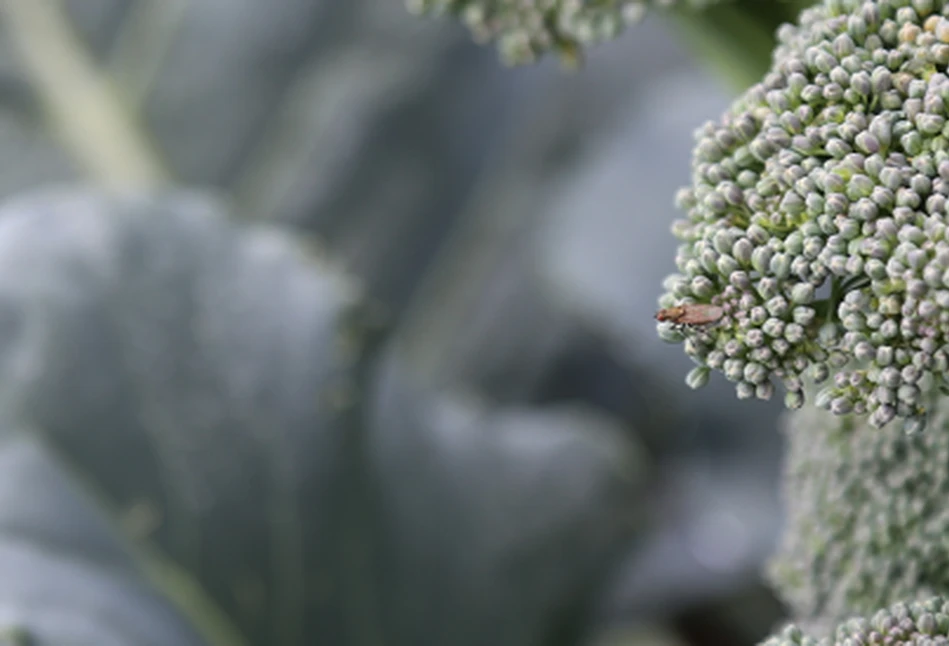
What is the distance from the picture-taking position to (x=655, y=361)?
1227mm

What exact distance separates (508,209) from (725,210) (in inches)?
42.9

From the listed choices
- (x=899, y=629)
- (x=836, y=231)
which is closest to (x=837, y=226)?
(x=836, y=231)

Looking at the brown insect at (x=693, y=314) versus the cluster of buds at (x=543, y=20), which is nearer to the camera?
the brown insect at (x=693, y=314)

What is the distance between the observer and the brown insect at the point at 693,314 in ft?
1.40

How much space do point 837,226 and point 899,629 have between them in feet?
0.49

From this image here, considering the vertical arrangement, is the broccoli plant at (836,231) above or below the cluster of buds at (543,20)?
below

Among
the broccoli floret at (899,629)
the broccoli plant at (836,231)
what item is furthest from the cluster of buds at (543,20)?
the broccoli floret at (899,629)

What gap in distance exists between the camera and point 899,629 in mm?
441

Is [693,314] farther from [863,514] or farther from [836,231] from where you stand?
[863,514]

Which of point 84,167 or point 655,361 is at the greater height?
point 84,167

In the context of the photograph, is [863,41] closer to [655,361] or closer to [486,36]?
[486,36]

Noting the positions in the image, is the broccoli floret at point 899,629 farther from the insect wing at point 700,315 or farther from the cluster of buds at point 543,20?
the cluster of buds at point 543,20

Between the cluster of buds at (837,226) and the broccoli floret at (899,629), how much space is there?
0.08 meters

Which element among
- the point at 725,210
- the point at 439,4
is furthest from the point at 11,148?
the point at 725,210
